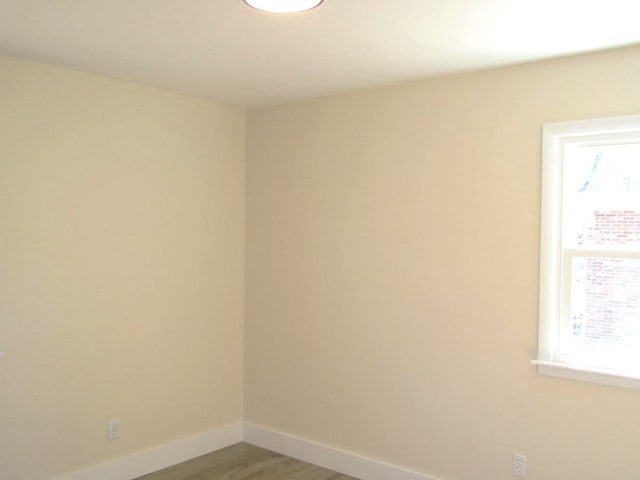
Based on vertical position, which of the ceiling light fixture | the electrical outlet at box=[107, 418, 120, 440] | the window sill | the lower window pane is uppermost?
the ceiling light fixture

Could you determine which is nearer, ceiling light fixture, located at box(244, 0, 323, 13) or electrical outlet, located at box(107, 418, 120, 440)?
ceiling light fixture, located at box(244, 0, 323, 13)

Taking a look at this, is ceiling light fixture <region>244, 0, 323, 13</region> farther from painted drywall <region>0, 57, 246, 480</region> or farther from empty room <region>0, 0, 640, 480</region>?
painted drywall <region>0, 57, 246, 480</region>

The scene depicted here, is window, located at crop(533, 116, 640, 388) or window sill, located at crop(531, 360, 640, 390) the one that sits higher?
window, located at crop(533, 116, 640, 388)

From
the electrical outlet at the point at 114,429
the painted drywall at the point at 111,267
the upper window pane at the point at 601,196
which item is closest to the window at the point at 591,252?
the upper window pane at the point at 601,196

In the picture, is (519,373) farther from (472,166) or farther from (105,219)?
(105,219)

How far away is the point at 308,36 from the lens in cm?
280

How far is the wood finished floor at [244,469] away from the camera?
3.95m

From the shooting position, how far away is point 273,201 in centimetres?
445

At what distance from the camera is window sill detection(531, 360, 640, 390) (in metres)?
2.90

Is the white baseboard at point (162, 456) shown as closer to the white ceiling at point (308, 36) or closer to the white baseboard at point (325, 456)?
the white baseboard at point (325, 456)

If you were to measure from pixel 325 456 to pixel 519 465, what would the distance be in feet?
4.56

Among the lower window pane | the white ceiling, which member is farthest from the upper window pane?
the white ceiling

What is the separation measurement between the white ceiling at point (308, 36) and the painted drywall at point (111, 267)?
340 millimetres

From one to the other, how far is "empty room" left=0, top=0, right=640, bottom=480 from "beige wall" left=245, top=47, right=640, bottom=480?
1 cm
